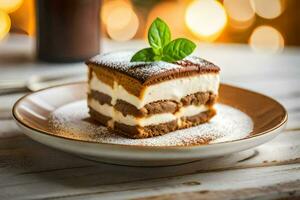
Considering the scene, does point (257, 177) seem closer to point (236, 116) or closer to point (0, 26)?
point (236, 116)

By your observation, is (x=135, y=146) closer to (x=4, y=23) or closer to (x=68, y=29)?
(x=68, y=29)

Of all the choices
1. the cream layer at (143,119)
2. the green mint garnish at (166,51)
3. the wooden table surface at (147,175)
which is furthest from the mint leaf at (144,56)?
the wooden table surface at (147,175)

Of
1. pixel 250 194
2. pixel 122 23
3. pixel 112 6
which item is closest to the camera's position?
pixel 250 194

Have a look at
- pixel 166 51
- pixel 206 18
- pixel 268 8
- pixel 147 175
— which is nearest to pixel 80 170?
pixel 147 175

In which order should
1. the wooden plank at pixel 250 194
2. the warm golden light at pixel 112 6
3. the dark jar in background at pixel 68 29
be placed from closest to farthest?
the wooden plank at pixel 250 194 < the dark jar in background at pixel 68 29 < the warm golden light at pixel 112 6

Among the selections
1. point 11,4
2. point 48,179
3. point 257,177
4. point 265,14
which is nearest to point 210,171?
point 257,177

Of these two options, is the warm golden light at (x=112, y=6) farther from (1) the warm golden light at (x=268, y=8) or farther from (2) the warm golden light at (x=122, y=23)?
(1) the warm golden light at (x=268, y=8)

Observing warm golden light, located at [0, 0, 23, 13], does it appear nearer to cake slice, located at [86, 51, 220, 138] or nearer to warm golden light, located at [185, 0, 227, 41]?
warm golden light, located at [185, 0, 227, 41]

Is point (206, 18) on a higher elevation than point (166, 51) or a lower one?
lower
